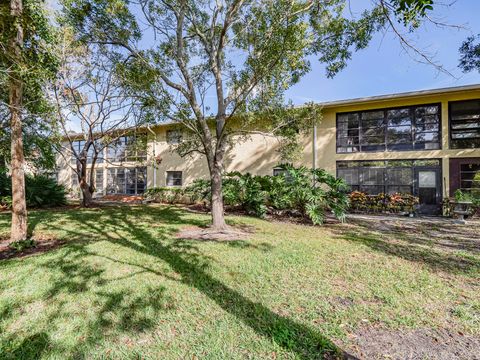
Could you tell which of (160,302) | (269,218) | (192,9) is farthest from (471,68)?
(160,302)

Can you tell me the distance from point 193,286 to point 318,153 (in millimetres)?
11430

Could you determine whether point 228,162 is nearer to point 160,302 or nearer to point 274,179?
point 274,179

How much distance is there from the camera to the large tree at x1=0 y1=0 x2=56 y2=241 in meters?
5.20

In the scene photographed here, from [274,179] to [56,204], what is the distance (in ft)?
39.2

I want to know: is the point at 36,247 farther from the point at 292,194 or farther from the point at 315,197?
Answer: the point at 315,197

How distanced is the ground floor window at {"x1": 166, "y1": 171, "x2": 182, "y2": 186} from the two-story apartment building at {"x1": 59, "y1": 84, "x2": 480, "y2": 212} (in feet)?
10.1

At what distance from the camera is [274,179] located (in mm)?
10516

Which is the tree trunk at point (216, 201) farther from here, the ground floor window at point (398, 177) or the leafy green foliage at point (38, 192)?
the leafy green foliage at point (38, 192)

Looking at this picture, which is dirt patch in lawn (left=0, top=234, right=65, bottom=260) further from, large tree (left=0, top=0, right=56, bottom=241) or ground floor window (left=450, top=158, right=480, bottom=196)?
ground floor window (left=450, top=158, right=480, bottom=196)

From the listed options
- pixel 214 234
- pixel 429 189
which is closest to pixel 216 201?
pixel 214 234

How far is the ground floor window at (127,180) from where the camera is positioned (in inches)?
758

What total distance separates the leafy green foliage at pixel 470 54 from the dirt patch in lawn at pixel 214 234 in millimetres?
10741

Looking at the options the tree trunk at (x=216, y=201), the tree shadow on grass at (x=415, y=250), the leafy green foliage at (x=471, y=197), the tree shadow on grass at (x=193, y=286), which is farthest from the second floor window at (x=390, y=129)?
the tree shadow on grass at (x=193, y=286)

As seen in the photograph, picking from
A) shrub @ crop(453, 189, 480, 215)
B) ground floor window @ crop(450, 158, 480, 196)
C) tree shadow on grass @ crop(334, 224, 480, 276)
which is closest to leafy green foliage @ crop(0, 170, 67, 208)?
tree shadow on grass @ crop(334, 224, 480, 276)
